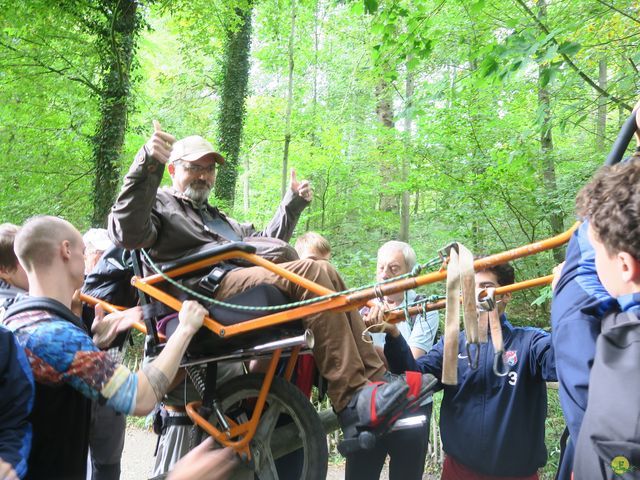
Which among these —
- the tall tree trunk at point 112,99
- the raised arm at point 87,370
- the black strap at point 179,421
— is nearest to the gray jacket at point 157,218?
the raised arm at point 87,370

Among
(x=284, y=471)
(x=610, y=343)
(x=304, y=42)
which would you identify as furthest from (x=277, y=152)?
(x=610, y=343)

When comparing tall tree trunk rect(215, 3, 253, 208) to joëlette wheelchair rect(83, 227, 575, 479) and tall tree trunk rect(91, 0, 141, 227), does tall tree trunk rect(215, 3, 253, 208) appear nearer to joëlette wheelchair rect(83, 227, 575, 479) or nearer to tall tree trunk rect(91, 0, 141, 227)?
tall tree trunk rect(91, 0, 141, 227)

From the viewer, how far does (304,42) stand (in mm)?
11336

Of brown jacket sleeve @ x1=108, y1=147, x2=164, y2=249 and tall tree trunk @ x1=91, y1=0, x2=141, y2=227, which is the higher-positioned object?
tall tree trunk @ x1=91, y1=0, x2=141, y2=227

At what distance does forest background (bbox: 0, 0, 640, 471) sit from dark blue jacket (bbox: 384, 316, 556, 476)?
196cm

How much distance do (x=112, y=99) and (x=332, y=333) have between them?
7.22m

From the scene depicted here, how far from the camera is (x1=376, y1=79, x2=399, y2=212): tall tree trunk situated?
387 inches

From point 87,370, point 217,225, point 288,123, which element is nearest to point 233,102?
point 288,123

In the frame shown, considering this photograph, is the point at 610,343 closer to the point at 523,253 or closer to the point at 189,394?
the point at 523,253

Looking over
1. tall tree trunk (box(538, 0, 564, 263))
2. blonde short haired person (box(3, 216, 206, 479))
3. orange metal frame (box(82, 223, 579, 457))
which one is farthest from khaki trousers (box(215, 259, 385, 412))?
tall tree trunk (box(538, 0, 564, 263))

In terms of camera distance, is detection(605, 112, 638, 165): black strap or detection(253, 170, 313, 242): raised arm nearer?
detection(605, 112, 638, 165): black strap

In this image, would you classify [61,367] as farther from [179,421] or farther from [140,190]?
[179,421]

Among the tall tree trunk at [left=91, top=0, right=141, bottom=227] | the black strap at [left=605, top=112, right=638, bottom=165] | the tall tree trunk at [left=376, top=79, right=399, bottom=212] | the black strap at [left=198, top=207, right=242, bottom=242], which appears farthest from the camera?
the tall tree trunk at [left=376, top=79, right=399, bottom=212]

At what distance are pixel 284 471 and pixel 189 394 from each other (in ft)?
2.46
